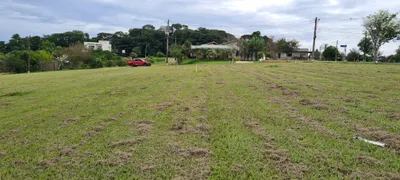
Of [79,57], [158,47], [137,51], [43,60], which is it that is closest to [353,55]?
[158,47]

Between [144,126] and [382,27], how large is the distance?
1756 inches

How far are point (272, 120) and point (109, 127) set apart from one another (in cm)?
287

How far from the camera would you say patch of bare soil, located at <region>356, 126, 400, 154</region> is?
3329mm

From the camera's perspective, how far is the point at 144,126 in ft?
14.6

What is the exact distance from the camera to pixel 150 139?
3793mm

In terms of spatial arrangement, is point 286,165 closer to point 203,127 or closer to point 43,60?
point 203,127

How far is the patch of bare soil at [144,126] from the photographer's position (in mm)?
4234

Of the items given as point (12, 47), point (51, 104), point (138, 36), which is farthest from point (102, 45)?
point (51, 104)

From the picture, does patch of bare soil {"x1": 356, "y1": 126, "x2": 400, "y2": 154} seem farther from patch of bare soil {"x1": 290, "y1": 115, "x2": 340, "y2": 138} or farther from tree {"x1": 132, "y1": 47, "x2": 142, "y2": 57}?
tree {"x1": 132, "y1": 47, "x2": 142, "y2": 57}

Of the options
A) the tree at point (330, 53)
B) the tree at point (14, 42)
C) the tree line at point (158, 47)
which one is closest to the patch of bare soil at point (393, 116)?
the tree line at point (158, 47)

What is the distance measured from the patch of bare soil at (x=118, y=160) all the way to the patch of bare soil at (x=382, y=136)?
10.7 ft

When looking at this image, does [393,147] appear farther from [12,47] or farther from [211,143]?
[12,47]

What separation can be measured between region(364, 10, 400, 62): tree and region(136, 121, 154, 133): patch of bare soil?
43.5 m

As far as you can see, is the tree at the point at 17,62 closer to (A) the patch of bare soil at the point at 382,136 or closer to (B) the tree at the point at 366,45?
(A) the patch of bare soil at the point at 382,136
